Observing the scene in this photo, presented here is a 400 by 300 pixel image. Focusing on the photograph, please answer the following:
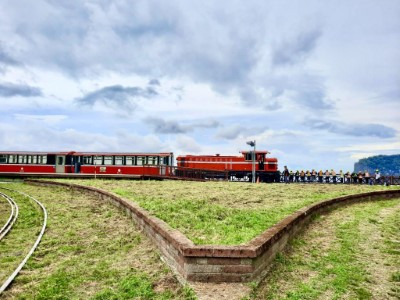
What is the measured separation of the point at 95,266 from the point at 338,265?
16.1ft

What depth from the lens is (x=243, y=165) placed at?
113ft

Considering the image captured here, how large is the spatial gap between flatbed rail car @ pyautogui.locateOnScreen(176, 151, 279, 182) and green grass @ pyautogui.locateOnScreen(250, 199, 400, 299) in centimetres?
2250

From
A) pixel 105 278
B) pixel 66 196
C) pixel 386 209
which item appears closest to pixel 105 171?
pixel 66 196

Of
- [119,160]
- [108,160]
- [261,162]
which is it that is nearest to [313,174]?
[261,162]

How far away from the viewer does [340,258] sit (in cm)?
768

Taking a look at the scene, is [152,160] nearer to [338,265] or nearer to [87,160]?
[87,160]

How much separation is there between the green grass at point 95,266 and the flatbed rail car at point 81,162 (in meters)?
20.3

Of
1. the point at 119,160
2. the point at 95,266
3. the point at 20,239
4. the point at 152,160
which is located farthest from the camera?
the point at 119,160

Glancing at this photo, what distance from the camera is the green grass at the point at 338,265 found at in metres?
5.89

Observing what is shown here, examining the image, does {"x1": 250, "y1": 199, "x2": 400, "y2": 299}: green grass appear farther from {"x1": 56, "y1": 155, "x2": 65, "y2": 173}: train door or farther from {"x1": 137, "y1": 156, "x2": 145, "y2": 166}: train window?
{"x1": 56, "y1": 155, "x2": 65, "y2": 173}: train door

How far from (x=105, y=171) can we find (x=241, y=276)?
2882 centimetres

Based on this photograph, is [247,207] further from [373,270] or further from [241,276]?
[241,276]

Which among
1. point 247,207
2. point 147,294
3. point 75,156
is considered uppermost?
point 75,156

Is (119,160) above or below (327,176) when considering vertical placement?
above
